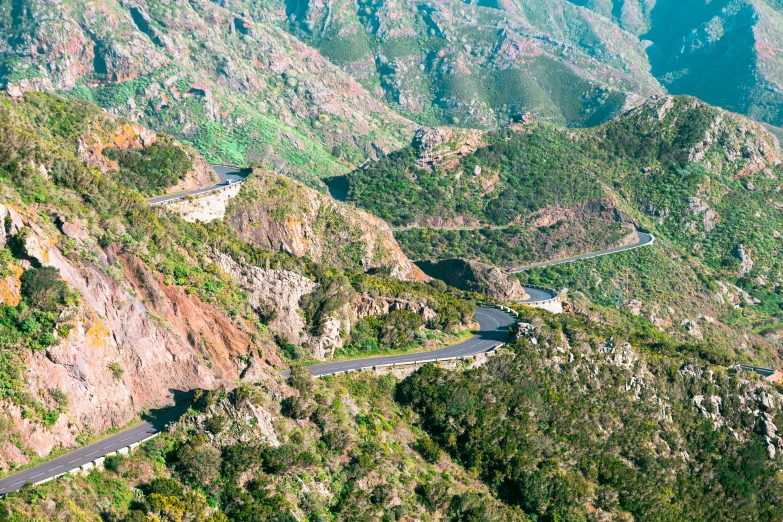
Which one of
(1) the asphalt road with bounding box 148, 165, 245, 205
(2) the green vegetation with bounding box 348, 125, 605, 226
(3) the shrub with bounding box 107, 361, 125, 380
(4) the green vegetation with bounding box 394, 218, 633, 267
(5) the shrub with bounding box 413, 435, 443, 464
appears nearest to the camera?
(3) the shrub with bounding box 107, 361, 125, 380

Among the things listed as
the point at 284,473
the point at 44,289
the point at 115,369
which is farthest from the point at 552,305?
the point at 44,289

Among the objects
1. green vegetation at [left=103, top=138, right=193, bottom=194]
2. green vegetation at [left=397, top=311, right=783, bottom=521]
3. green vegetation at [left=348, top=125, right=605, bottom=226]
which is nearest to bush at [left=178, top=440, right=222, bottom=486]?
green vegetation at [left=397, top=311, right=783, bottom=521]

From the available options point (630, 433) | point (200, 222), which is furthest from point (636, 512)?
point (200, 222)

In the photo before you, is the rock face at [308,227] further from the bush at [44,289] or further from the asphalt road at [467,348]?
the bush at [44,289]

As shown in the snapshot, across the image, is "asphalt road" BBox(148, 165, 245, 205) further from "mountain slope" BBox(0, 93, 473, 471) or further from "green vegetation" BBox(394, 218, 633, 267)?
"green vegetation" BBox(394, 218, 633, 267)

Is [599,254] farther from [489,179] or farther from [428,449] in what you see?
[428,449]
